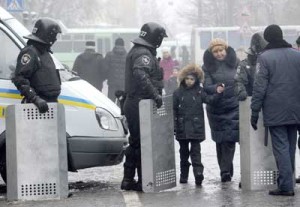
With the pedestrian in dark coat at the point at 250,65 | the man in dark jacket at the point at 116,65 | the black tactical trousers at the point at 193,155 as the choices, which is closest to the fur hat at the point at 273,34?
the pedestrian in dark coat at the point at 250,65

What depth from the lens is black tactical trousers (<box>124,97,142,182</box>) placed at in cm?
992

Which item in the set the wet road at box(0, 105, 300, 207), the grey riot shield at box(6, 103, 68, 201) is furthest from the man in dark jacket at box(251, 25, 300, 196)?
the grey riot shield at box(6, 103, 68, 201)

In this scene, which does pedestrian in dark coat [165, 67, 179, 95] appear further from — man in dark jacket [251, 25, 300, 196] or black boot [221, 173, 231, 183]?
man in dark jacket [251, 25, 300, 196]

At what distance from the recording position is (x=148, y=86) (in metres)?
9.64

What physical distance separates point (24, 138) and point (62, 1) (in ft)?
176

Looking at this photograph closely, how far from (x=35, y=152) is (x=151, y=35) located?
172 cm

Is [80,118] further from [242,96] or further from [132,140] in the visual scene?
[242,96]

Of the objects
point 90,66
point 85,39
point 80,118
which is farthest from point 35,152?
point 85,39

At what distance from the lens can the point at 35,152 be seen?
956cm

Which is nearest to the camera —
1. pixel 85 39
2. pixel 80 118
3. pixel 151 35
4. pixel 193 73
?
pixel 151 35

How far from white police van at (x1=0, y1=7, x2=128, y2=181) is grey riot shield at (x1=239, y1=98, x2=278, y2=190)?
4.47 ft

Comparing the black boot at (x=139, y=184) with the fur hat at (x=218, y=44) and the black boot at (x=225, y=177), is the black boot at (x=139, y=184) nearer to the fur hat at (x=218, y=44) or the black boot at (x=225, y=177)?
the black boot at (x=225, y=177)

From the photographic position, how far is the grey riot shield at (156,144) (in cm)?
977

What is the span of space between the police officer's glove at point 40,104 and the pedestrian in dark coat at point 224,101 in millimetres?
2019
